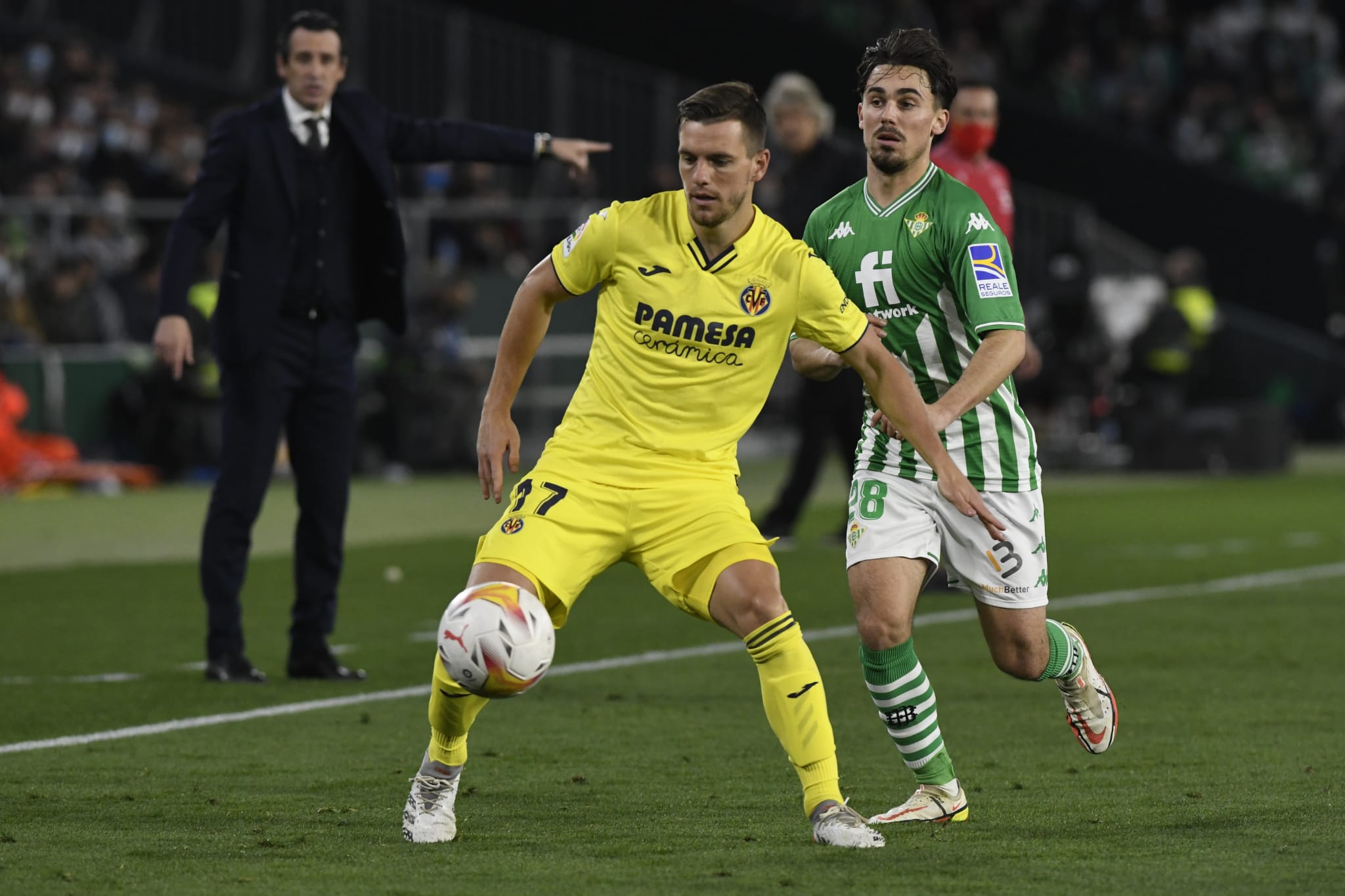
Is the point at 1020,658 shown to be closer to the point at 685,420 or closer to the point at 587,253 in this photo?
the point at 685,420

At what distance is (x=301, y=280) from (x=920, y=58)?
315 cm

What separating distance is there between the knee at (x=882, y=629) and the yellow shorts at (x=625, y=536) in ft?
1.33

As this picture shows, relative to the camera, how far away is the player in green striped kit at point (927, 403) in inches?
225

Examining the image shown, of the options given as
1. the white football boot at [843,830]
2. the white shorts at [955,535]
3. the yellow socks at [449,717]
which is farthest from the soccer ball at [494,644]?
the white shorts at [955,535]

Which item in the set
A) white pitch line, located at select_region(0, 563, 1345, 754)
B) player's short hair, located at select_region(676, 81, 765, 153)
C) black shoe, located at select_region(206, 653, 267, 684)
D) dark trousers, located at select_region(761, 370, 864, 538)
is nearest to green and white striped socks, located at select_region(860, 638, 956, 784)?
player's short hair, located at select_region(676, 81, 765, 153)

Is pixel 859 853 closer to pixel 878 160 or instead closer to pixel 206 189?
pixel 878 160

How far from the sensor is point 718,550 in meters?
5.37

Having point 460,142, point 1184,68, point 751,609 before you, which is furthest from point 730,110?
point 1184,68

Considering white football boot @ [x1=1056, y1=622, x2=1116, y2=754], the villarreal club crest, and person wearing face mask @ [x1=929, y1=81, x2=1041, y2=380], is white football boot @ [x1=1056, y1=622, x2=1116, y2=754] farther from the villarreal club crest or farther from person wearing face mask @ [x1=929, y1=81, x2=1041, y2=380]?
person wearing face mask @ [x1=929, y1=81, x2=1041, y2=380]

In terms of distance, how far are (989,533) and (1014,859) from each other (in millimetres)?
1053

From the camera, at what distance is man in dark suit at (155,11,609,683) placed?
8102 millimetres

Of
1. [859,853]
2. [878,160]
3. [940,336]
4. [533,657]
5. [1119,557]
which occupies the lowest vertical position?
[1119,557]

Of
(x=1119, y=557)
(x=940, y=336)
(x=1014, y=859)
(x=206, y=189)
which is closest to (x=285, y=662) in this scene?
(x=206, y=189)

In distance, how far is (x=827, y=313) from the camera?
5422 mm
